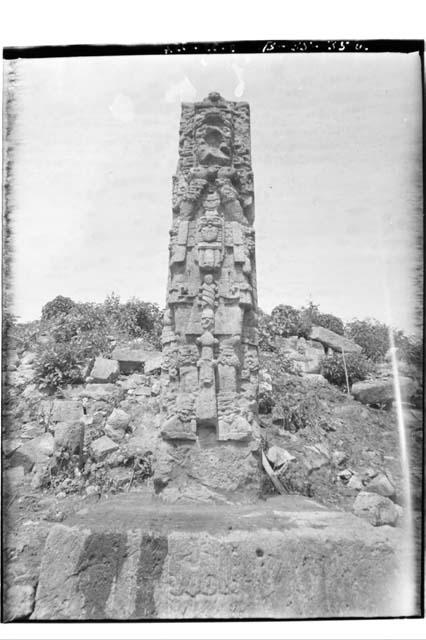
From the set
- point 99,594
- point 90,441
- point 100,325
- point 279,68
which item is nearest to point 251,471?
point 99,594

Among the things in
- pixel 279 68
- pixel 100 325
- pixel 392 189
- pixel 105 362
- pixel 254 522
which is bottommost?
pixel 254 522

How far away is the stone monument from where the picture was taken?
19.7 ft

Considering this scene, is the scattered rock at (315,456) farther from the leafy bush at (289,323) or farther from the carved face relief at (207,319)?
the leafy bush at (289,323)

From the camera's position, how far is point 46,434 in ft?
26.0

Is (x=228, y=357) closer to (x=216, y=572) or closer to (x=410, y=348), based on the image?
(x=410, y=348)

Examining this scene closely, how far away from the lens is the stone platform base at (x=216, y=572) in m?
4.80

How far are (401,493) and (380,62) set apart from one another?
4.97 metres

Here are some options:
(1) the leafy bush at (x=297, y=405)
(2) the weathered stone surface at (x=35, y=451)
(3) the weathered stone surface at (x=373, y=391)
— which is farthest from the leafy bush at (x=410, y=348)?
(2) the weathered stone surface at (x=35, y=451)

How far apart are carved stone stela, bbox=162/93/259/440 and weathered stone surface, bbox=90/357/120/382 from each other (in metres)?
3.61

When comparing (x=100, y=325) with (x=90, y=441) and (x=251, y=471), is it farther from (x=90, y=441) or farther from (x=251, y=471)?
(x=251, y=471)

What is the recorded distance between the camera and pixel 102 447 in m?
7.80

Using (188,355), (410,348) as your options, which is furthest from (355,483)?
(188,355)

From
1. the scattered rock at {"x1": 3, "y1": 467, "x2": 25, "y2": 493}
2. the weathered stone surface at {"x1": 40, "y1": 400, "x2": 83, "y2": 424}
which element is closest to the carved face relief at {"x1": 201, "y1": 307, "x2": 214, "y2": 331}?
the scattered rock at {"x1": 3, "y1": 467, "x2": 25, "y2": 493}

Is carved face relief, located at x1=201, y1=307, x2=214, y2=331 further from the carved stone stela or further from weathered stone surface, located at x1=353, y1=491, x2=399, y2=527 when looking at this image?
weathered stone surface, located at x1=353, y1=491, x2=399, y2=527
